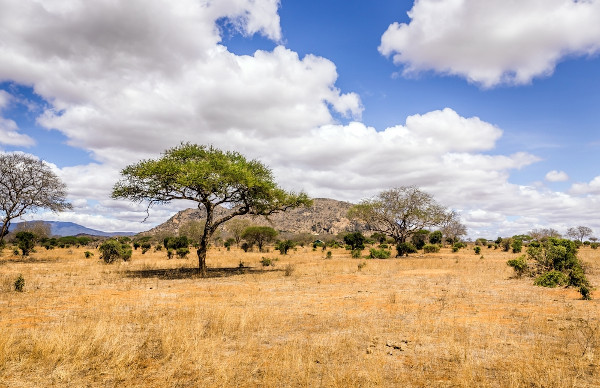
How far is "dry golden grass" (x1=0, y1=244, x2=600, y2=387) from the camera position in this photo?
632 cm

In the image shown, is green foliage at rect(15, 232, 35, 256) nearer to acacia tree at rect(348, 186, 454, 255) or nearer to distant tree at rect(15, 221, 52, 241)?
distant tree at rect(15, 221, 52, 241)

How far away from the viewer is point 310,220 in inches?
5792

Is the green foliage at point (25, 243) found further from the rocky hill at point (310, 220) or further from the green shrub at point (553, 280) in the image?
the rocky hill at point (310, 220)

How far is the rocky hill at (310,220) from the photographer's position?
136 m

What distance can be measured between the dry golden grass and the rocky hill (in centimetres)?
11535

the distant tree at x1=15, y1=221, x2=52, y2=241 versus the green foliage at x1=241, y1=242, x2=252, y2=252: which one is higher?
the distant tree at x1=15, y1=221, x2=52, y2=241

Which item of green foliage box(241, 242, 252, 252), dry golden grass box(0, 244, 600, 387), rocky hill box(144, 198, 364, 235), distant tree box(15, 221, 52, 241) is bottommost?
dry golden grass box(0, 244, 600, 387)

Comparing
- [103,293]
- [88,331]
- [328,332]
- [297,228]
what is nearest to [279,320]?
[328,332]

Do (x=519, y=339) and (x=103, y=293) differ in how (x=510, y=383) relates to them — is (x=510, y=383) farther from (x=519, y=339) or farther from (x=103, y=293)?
(x=103, y=293)

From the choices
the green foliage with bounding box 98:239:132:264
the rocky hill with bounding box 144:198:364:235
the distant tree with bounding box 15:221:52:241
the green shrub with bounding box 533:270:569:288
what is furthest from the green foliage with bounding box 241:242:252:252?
the rocky hill with bounding box 144:198:364:235

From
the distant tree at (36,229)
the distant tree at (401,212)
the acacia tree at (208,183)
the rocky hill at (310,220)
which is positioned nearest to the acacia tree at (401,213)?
the distant tree at (401,212)

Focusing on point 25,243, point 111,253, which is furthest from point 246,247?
point 25,243

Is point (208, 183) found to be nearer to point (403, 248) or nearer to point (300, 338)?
point (300, 338)

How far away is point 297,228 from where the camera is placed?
457 feet
